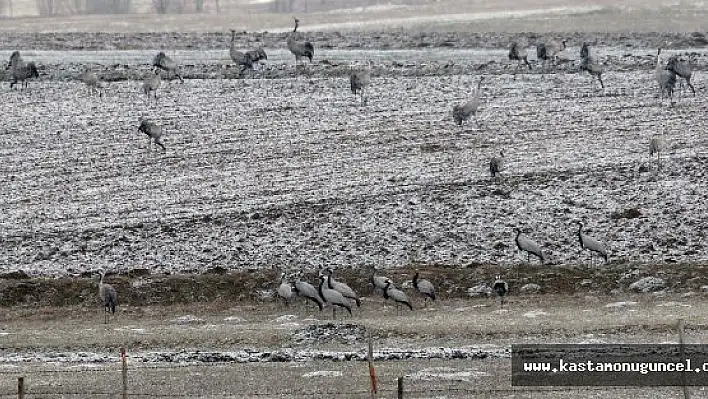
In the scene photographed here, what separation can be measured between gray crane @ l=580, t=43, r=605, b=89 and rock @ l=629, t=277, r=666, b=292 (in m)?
16.9

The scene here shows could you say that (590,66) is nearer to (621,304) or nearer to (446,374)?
(621,304)

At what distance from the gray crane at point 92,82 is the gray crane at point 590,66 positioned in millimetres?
14281

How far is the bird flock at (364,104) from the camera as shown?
26.7 metres

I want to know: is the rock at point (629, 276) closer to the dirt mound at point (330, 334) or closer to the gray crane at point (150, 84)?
the dirt mound at point (330, 334)

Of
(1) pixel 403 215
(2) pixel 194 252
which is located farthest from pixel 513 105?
(2) pixel 194 252

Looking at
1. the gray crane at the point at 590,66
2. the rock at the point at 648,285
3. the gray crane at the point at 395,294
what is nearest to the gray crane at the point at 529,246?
the rock at the point at 648,285

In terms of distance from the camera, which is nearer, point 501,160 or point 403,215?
point 403,215

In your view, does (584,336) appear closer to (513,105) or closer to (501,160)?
(501,160)

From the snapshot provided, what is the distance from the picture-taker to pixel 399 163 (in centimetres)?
3641

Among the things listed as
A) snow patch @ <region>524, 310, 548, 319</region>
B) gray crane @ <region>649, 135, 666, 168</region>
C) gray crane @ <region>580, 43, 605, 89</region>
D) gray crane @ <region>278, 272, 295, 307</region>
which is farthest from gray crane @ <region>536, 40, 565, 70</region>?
snow patch @ <region>524, 310, 548, 319</region>

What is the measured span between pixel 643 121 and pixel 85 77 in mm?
16244

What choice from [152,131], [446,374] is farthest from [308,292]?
[152,131]

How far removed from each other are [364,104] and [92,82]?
8.10 m

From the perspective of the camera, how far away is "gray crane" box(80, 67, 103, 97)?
44344mm
